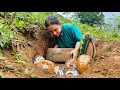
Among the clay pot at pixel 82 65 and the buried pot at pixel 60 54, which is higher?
the buried pot at pixel 60 54

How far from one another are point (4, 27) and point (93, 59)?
1151mm

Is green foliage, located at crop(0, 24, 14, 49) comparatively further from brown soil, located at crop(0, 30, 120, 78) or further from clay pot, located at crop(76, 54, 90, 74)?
clay pot, located at crop(76, 54, 90, 74)

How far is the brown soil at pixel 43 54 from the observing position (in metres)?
3.26

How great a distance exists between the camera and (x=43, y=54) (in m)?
5.01

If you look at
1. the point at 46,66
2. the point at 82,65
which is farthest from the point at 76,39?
the point at 46,66

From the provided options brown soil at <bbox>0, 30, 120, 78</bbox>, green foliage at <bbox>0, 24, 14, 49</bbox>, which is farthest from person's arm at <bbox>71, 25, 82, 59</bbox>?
green foliage at <bbox>0, 24, 14, 49</bbox>

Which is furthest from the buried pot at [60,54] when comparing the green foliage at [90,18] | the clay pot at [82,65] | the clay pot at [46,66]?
the green foliage at [90,18]

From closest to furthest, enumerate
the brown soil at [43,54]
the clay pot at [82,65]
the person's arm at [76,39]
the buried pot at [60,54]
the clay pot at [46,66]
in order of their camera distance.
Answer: the brown soil at [43,54] → the clay pot at [46,66] → the clay pot at [82,65] → the person's arm at [76,39] → the buried pot at [60,54]

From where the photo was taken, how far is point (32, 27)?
4832 mm

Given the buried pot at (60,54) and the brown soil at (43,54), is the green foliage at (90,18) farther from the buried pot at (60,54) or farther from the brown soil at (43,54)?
the buried pot at (60,54)

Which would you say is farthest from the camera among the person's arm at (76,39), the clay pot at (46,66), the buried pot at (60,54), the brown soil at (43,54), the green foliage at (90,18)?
the green foliage at (90,18)

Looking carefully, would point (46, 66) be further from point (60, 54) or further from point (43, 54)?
point (43, 54)
